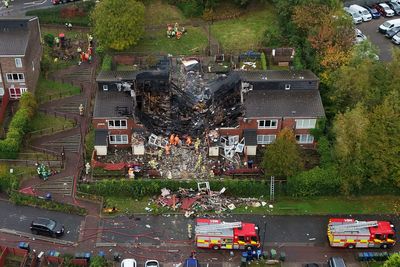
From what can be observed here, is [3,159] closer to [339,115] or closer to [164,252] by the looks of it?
[164,252]

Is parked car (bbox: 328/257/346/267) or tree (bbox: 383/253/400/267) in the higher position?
tree (bbox: 383/253/400/267)

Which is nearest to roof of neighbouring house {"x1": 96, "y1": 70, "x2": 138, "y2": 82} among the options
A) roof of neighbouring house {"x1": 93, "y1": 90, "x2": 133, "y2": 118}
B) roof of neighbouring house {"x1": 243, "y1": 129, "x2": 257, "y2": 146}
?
roof of neighbouring house {"x1": 93, "y1": 90, "x2": 133, "y2": 118}

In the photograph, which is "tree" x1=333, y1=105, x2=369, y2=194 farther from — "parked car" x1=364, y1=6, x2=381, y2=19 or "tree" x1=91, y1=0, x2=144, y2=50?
"parked car" x1=364, y1=6, x2=381, y2=19

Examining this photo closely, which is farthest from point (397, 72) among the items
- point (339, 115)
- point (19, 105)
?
point (19, 105)

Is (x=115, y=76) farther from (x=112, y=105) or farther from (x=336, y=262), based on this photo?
(x=336, y=262)

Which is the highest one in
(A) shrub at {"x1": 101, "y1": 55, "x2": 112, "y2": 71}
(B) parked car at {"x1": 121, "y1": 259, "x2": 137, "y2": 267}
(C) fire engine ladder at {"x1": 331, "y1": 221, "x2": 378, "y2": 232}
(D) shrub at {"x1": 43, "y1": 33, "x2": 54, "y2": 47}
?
(D) shrub at {"x1": 43, "y1": 33, "x2": 54, "y2": 47}

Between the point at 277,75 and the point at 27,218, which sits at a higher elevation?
the point at 277,75

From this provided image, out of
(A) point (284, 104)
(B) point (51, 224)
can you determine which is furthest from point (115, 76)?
(B) point (51, 224)
